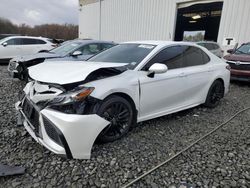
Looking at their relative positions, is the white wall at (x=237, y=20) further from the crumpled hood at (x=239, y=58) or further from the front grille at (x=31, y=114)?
the front grille at (x=31, y=114)

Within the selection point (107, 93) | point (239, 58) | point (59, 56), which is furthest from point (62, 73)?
point (239, 58)

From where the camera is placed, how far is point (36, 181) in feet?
7.46

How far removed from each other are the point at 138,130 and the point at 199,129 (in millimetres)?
1060

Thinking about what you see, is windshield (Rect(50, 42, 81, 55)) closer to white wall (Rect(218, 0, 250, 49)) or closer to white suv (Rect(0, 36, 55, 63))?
white suv (Rect(0, 36, 55, 63))

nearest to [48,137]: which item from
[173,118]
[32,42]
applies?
[173,118]

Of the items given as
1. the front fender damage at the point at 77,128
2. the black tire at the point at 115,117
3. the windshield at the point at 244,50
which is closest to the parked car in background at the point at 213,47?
the windshield at the point at 244,50

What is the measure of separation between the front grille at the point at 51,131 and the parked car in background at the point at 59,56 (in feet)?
9.82

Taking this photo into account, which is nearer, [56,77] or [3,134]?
[56,77]

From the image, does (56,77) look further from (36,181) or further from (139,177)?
(139,177)

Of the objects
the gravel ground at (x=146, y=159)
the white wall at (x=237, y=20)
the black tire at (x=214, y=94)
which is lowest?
the gravel ground at (x=146, y=159)

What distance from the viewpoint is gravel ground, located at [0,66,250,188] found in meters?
2.33

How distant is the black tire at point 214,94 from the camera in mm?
→ 4587

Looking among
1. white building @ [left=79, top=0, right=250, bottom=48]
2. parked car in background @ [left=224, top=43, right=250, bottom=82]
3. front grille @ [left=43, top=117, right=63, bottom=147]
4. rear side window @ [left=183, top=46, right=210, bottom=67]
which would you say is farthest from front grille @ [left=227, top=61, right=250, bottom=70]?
front grille @ [left=43, top=117, right=63, bottom=147]

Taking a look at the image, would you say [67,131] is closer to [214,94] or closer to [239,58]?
[214,94]
